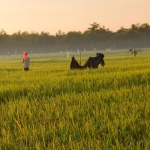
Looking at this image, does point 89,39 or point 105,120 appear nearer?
point 105,120

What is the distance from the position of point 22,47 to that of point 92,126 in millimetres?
107975

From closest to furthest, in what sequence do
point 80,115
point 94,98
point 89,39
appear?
point 80,115 < point 94,98 < point 89,39

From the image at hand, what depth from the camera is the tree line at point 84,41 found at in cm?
9256

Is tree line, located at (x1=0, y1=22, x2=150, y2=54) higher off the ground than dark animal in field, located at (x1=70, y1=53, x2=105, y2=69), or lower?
higher

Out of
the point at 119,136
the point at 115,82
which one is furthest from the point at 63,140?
the point at 115,82

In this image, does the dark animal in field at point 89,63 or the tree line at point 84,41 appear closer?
the dark animal in field at point 89,63

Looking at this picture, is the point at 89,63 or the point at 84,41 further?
the point at 84,41

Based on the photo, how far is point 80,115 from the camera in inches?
132

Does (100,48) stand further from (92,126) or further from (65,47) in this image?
(92,126)

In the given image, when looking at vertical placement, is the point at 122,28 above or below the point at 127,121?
above

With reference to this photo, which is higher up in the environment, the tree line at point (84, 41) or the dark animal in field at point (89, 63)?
the tree line at point (84, 41)

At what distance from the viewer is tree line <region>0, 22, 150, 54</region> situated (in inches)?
3644

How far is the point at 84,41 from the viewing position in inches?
3952

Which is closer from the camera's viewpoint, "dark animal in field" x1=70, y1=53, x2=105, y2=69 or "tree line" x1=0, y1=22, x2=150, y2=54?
"dark animal in field" x1=70, y1=53, x2=105, y2=69
